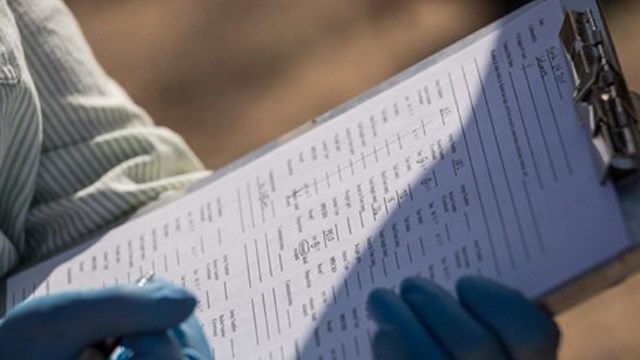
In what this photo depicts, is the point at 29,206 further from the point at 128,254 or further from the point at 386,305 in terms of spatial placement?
the point at 386,305

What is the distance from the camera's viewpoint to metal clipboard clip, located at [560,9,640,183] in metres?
0.53

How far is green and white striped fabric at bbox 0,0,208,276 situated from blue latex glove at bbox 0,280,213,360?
14cm

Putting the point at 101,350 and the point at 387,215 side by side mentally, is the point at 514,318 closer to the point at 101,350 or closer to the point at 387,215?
the point at 387,215

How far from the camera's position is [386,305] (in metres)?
0.56

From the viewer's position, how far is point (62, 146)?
776 millimetres

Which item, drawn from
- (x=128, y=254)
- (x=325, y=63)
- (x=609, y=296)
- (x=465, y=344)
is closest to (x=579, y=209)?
(x=465, y=344)

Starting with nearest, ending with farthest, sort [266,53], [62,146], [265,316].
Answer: [265,316], [62,146], [266,53]

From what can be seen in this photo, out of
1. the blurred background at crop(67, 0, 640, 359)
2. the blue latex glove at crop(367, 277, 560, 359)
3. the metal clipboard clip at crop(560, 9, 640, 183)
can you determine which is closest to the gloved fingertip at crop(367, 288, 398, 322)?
the blue latex glove at crop(367, 277, 560, 359)

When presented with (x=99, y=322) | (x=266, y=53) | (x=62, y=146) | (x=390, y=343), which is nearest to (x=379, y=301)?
(x=390, y=343)

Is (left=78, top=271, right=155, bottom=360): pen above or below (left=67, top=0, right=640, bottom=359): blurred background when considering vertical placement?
above

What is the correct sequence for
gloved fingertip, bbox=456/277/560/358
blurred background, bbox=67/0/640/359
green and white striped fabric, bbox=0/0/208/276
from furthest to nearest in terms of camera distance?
1. blurred background, bbox=67/0/640/359
2. green and white striped fabric, bbox=0/0/208/276
3. gloved fingertip, bbox=456/277/560/358

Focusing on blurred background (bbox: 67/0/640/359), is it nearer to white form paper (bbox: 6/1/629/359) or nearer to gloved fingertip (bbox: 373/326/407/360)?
white form paper (bbox: 6/1/629/359)

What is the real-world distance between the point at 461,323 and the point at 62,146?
1.19 feet

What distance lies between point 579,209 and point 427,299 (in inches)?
3.5
